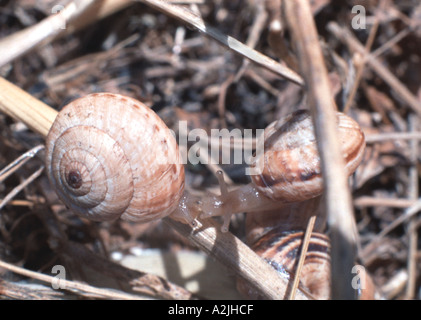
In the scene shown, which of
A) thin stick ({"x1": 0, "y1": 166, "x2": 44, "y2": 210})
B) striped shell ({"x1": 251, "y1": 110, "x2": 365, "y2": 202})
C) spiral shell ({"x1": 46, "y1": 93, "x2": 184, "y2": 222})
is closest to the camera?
spiral shell ({"x1": 46, "y1": 93, "x2": 184, "y2": 222})

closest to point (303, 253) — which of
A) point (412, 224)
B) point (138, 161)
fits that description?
point (138, 161)

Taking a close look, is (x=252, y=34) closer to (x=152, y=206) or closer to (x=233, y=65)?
(x=233, y=65)

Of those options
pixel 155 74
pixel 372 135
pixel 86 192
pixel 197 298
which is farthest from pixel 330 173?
pixel 155 74

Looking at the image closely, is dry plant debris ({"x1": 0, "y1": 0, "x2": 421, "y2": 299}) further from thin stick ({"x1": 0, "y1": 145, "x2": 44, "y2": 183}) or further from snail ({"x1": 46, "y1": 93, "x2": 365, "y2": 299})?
snail ({"x1": 46, "y1": 93, "x2": 365, "y2": 299})

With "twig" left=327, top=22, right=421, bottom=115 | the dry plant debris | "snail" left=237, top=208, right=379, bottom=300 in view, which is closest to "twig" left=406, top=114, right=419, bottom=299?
the dry plant debris

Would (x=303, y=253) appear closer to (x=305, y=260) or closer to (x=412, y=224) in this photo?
(x=305, y=260)
